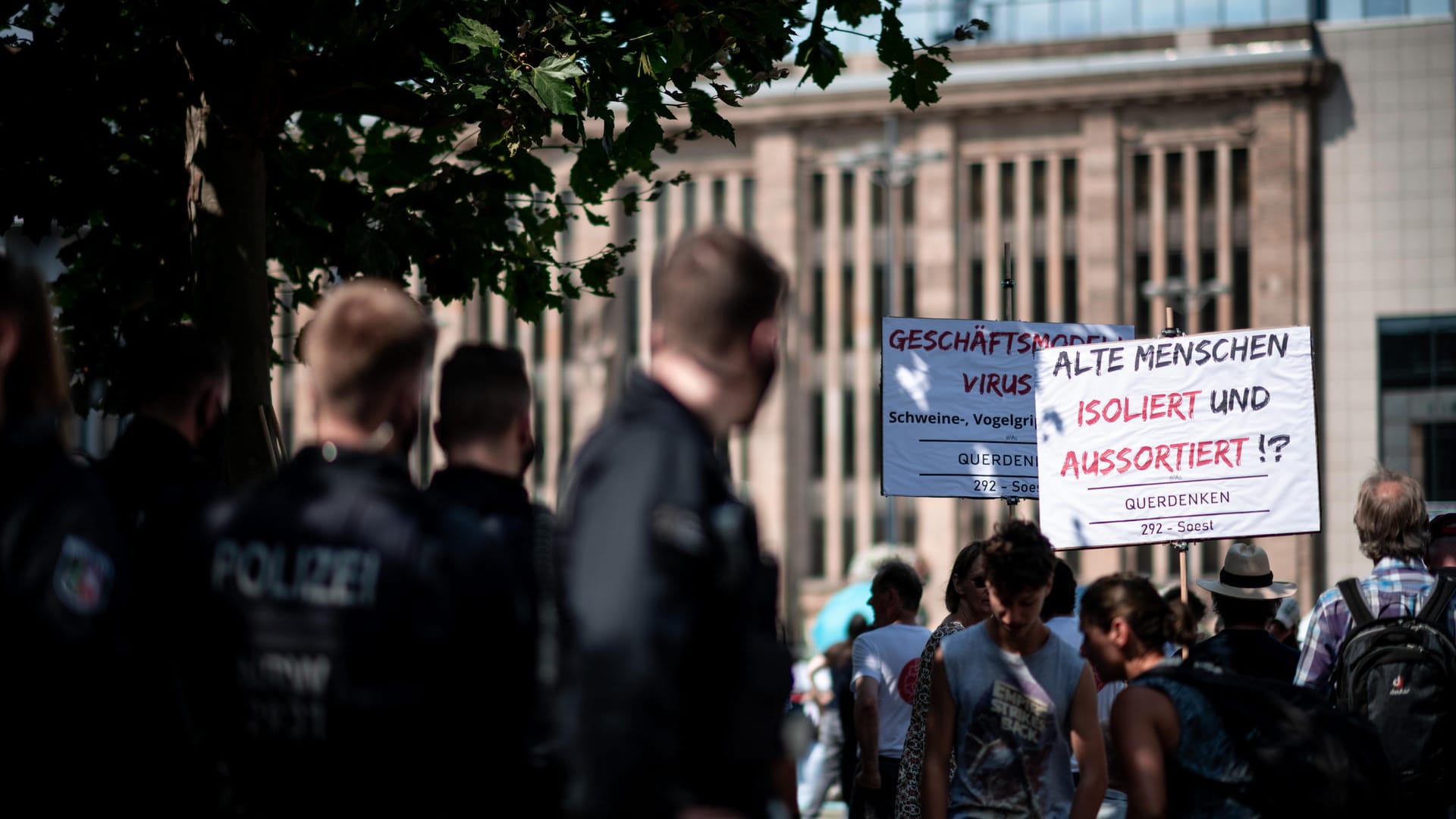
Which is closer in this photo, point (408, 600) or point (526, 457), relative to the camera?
point (408, 600)

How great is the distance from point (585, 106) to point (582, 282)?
2622 millimetres

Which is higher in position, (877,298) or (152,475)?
(877,298)

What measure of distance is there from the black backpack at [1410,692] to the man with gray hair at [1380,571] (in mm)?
148

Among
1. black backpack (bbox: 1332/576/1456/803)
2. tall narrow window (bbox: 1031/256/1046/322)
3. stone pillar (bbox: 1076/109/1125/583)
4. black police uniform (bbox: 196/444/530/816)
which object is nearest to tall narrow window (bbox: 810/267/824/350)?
tall narrow window (bbox: 1031/256/1046/322)

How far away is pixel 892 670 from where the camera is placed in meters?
7.81

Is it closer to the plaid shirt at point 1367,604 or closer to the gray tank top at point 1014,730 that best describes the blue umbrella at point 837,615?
the plaid shirt at point 1367,604

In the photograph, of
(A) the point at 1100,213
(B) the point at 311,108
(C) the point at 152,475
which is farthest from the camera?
(A) the point at 1100,213

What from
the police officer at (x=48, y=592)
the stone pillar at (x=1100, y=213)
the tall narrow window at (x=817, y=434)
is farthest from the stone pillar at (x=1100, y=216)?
the police officer at (x=48, y=592)

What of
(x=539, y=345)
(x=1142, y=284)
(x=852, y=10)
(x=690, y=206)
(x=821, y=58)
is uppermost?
(x=690, y=206)

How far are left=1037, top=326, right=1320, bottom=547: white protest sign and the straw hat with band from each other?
1.48m

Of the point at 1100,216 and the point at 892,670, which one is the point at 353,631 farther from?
the point at 1100,216

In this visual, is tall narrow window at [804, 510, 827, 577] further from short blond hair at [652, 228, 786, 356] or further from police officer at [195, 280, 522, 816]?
short blond hair at [652, 228, 786, 356]

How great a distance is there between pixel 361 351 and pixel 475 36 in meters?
3.52

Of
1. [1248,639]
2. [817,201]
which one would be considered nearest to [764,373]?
[1248,639]
